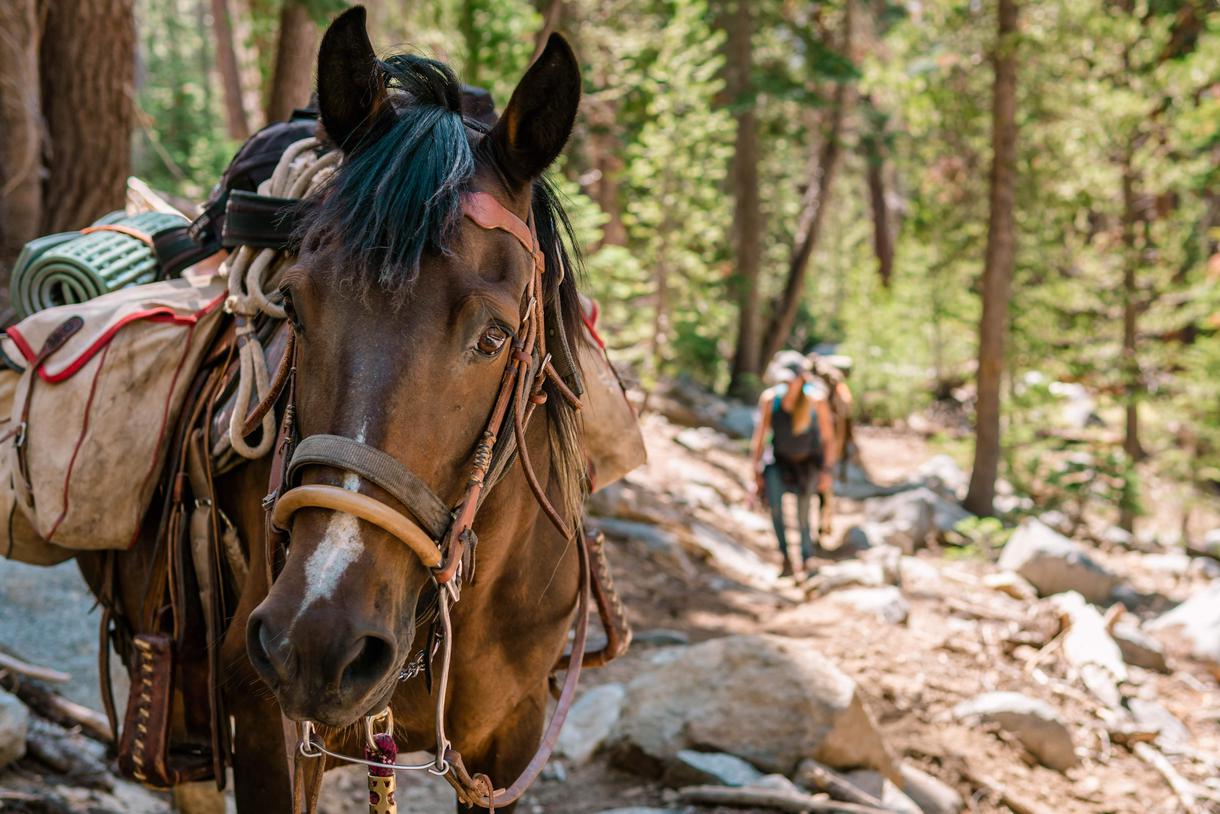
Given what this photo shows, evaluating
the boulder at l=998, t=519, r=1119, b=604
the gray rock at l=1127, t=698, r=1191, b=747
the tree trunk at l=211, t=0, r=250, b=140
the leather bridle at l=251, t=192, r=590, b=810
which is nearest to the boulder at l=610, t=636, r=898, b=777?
the leather bridle at l=251, t=192, r=590, b=810

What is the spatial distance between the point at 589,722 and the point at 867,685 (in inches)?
82.5

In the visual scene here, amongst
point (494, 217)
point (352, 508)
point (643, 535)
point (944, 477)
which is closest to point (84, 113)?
point (643, 535)

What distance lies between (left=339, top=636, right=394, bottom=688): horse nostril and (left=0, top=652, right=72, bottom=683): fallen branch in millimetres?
3550

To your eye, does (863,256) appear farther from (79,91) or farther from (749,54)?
(79,91)

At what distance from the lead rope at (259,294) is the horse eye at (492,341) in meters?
0.60

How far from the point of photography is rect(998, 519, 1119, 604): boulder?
10.4 metres

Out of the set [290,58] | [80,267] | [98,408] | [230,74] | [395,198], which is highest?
[230,74]

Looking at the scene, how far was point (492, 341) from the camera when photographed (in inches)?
77.7

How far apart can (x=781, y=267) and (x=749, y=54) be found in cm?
993

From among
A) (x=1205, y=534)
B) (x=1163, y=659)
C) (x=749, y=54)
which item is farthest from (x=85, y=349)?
(x=749, y=54)

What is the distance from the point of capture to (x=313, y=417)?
186cm

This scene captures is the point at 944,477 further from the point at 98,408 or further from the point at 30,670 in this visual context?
the point at 98,408

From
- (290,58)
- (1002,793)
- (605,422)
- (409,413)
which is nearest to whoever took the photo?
(409,413)

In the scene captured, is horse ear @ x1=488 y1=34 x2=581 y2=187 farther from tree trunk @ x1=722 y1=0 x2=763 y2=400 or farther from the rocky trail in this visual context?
tree trunk @ x1=722 y1=0 x2=763 y2=400
